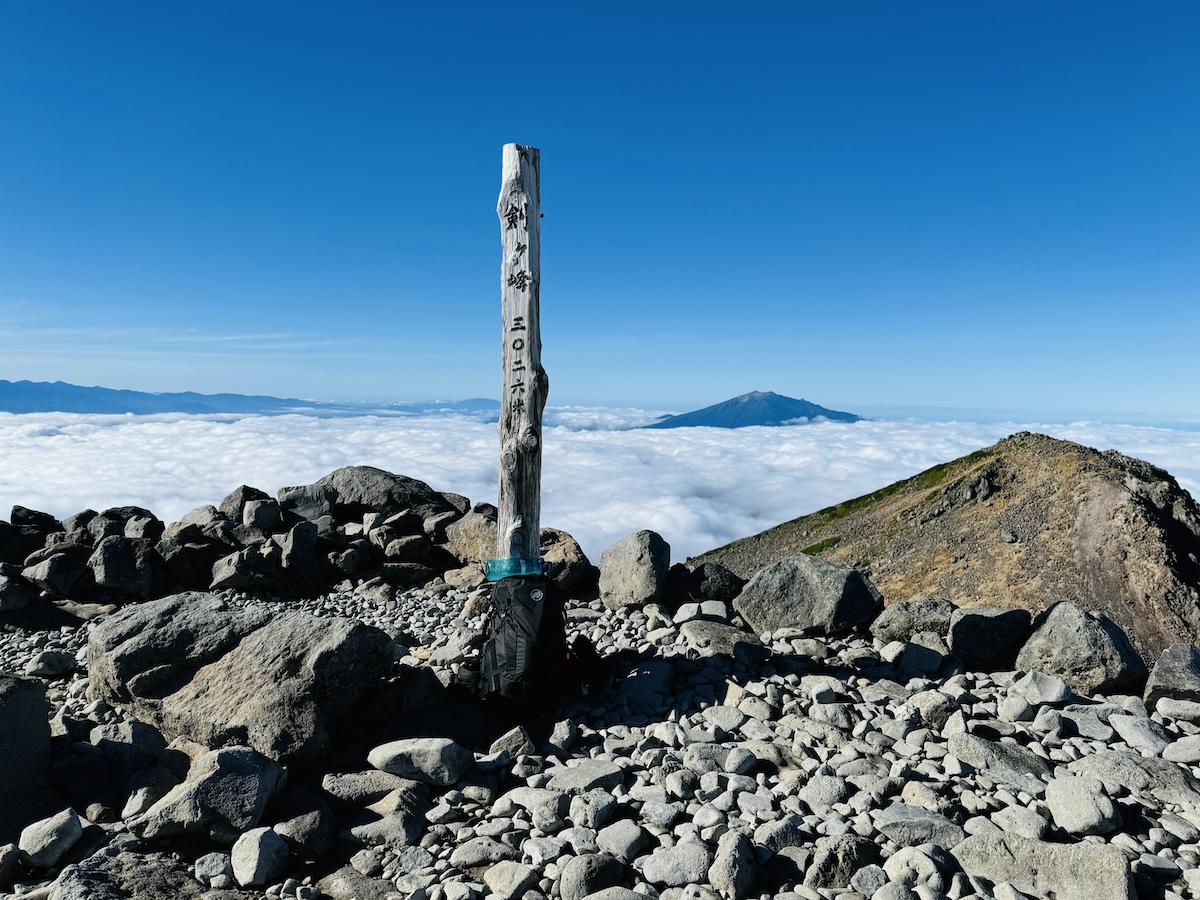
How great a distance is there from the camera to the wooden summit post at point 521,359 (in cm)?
1000

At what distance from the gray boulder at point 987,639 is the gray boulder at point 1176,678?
4.60ft

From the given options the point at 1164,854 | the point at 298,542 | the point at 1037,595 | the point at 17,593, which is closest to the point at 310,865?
the point at 1164,854

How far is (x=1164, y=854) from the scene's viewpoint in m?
5.72

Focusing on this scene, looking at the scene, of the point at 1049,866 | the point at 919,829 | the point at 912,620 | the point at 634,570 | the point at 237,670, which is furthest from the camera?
the point at 634,570

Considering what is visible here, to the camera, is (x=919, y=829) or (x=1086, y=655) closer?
(x=919, y=829)

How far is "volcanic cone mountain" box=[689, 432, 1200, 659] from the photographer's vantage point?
1219 cm

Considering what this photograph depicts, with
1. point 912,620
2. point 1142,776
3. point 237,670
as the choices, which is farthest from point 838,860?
point 237,670

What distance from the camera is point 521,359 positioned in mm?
10086

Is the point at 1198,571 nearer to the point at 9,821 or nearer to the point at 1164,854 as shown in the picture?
the point at 1164,854

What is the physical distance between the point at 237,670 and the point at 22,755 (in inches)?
77.0

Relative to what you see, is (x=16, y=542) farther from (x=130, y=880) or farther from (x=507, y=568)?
(x=130, y=880)

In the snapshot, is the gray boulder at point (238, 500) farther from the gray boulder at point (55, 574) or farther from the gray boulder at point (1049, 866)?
the gray boulder at point (1049, 866)

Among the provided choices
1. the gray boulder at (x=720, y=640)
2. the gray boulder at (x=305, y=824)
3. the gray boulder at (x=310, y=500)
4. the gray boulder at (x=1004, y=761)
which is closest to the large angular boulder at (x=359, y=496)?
the gray boulder at (x=310, y=500)

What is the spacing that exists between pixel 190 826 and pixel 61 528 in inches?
546
